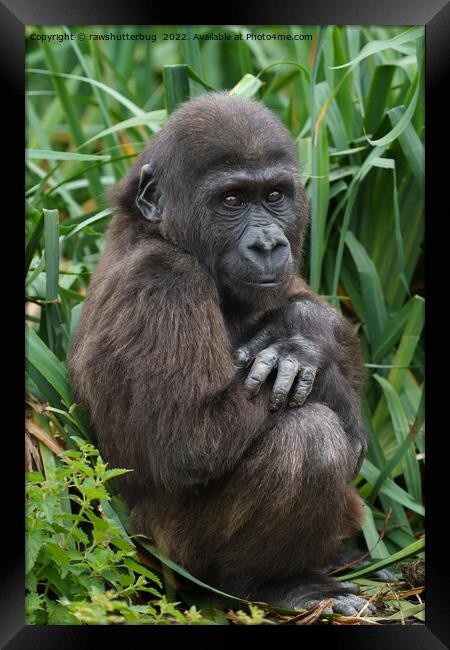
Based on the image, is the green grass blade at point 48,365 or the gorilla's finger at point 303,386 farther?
the green grass blade at point 48,365

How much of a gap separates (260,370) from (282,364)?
0.10 metres

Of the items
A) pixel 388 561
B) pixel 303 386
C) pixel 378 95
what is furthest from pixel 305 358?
pixel 378 95

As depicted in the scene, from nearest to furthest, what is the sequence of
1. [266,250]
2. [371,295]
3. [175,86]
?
[266,250] → [175,86] → [371,295]

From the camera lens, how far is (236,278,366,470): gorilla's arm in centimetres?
379

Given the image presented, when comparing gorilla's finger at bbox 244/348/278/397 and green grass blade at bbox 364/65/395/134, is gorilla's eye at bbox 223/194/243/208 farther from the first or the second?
green grass blade at bbox 364/65/395/134

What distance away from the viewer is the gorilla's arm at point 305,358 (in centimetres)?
379

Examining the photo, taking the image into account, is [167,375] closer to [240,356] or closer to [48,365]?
[240,356]

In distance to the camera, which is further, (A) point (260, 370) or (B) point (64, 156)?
(B) point (64, 156)

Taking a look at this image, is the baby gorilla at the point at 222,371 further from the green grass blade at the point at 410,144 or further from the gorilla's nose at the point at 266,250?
the green grass blade at the point at 410,144

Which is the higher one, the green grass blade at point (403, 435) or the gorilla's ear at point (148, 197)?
the gorilla's ear at point (148, 197)

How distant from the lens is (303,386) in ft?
12.6

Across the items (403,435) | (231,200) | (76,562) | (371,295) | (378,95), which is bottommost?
(76,562)

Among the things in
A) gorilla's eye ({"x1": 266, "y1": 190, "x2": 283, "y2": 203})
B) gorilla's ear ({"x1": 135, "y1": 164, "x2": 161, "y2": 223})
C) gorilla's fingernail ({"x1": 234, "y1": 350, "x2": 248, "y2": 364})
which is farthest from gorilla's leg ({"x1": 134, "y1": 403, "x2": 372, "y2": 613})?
gorilla's ear ({"x1": 135, "y1": 164, "x2": 161, "y2": 223})

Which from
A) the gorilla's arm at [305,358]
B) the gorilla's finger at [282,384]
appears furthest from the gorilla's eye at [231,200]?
the gorilla's finger at [282,384]
